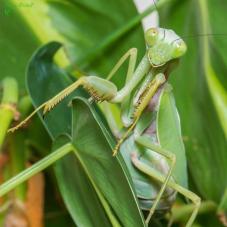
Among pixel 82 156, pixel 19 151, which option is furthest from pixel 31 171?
pixel 19 151

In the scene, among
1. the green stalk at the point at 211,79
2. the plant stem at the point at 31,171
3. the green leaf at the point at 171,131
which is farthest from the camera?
the green stalk at the point at 211,79

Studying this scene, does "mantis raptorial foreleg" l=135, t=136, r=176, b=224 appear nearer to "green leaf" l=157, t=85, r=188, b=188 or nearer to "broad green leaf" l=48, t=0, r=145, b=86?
"green leaf" l=157, t=85, r=188, b=188

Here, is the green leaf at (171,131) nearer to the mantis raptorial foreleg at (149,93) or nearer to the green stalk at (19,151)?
the mantis raptorial foreleg at (149,93)

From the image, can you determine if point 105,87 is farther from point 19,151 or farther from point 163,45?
point 19,151

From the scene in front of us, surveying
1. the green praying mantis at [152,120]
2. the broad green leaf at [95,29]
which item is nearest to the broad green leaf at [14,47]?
the broad green leaf at [95,29]

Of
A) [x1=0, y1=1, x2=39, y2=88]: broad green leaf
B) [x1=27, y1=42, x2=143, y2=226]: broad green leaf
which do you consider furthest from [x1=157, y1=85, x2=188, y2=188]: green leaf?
[x1=0, y1=1, x2=39, y2=88]: broad green leaf

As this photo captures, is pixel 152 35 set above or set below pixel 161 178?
above
